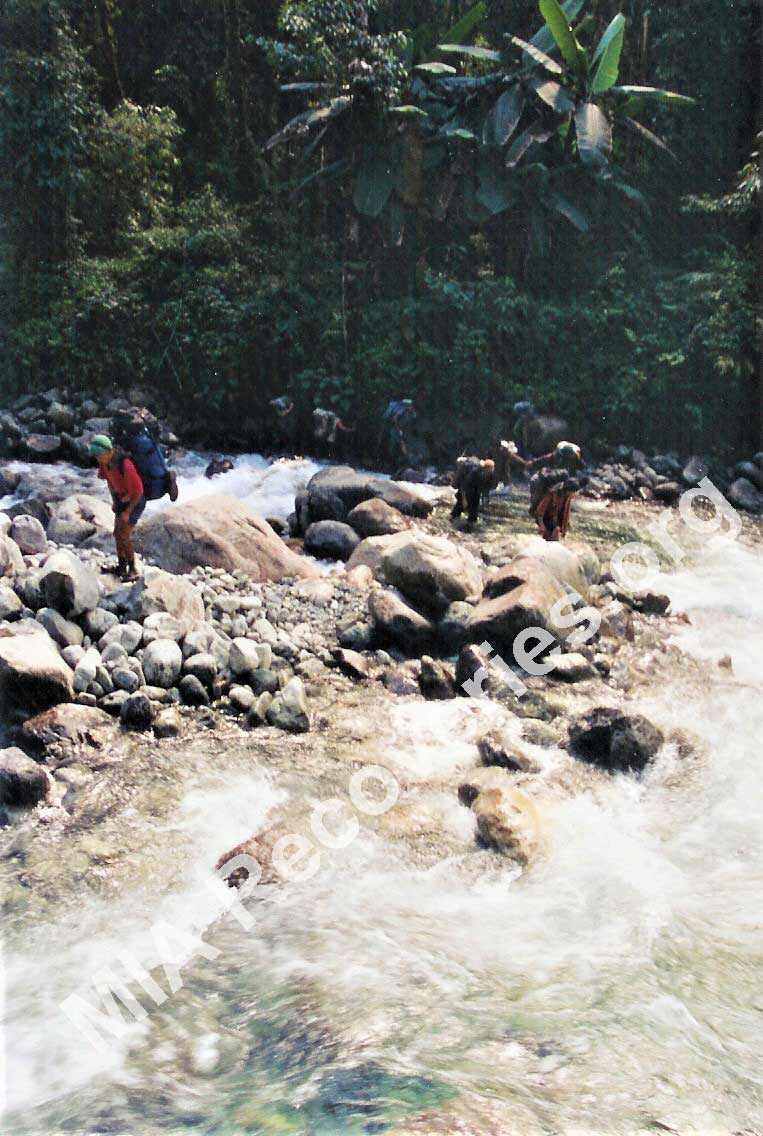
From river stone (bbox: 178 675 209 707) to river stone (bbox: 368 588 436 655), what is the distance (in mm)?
1308

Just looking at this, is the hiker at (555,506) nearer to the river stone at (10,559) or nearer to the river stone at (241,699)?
the river stone at (241,699)

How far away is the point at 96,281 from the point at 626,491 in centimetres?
587

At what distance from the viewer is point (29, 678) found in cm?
406

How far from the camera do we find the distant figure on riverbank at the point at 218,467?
8750mm

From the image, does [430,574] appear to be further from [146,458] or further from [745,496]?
[745,496]

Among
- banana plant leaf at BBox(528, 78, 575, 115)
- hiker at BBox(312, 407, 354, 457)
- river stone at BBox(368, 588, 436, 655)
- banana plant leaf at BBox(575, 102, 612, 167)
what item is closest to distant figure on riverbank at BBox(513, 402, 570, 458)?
hiker at BBox(312, 407, 354, 457)

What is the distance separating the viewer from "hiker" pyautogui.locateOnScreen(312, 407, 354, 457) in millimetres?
9234

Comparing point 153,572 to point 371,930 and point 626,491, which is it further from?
point 626,491

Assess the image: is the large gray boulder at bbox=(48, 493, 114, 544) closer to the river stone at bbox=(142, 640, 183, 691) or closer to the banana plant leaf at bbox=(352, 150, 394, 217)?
the river stone at bbox=(142, 640, 183, 691)

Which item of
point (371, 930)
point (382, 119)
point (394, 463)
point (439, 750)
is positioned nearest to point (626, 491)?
point (394, 463)

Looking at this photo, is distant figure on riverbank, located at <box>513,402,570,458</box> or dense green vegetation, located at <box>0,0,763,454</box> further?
distant figure on riverbank, located at <box>513,402,570,458</box>

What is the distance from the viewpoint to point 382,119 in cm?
792

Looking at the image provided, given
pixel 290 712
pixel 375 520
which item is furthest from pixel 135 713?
pixel 375 520

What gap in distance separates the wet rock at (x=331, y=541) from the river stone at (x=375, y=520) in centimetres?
16
